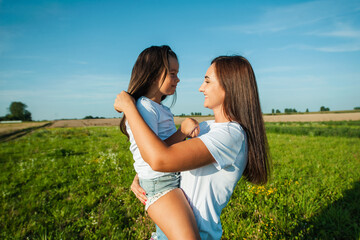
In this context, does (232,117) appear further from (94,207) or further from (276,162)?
(276,162)

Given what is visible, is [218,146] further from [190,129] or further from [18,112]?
[18,112]

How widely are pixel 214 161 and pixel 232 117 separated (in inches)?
18.0

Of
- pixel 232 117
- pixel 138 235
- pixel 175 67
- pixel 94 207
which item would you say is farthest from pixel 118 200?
pixel 232 117

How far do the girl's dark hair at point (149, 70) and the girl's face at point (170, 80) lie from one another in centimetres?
5

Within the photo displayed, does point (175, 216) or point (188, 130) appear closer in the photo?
point (175, 216)

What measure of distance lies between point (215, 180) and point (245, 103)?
26.7 inches

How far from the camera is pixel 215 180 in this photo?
5.54 feet

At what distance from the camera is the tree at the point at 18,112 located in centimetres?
9025

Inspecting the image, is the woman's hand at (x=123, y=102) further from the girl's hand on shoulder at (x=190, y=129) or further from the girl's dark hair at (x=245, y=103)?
the girl's dark hair at (x=245, y=103)

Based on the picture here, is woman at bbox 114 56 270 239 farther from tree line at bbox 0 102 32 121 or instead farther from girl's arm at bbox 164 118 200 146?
tree line at bbox 0 102 32 121

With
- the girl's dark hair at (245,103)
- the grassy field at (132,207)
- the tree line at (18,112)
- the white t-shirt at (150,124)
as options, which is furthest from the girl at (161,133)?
the tree line at (18,112)

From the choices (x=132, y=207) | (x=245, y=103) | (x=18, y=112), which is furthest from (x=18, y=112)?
(x=245, y=103)

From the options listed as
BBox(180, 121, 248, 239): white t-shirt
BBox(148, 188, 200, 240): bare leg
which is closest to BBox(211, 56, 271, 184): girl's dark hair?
BBox(180, 121, 248, 239): white t-shirt

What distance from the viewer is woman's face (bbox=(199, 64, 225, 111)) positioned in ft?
6.19
